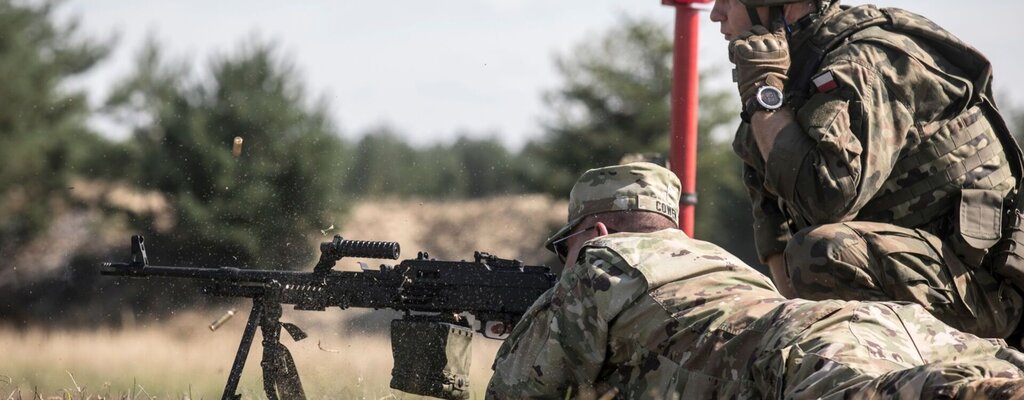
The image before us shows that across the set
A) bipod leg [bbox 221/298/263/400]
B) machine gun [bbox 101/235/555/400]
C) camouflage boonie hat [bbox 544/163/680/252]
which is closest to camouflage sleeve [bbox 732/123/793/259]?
machine gun [bbox 101/235/555/400]

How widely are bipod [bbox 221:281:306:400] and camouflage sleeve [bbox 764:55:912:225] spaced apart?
257cm

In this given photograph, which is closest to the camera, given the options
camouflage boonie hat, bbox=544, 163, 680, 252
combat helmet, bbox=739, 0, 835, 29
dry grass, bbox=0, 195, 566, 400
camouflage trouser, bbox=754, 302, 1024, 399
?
camouflage trouser, bbox=754, 302, 1024, 399

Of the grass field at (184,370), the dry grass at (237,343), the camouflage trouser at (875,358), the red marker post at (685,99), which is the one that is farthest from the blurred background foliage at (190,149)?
the camouflage trouser at (875,358)

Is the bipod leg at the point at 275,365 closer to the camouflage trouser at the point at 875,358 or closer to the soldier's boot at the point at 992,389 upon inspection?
the camouflage trouser at the point at 875,358

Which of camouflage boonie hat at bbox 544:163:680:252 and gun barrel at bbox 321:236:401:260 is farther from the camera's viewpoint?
gun barrel at bbox 321:236:401:260

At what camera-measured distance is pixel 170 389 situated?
272 inches

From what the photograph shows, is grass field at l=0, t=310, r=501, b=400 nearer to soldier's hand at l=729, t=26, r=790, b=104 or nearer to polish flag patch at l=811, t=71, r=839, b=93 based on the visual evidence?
soldier's hand at l=729, t=26, r=790, b=104

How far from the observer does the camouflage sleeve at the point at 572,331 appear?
3.86m

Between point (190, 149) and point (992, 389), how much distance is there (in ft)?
51.1

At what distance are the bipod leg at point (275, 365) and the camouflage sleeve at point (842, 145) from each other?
102 inches

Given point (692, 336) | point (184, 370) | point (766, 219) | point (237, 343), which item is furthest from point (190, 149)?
point (692, 336)

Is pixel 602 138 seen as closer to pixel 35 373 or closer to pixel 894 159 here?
pixel 35 373

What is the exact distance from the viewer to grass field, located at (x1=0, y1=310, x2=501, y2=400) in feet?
21.2

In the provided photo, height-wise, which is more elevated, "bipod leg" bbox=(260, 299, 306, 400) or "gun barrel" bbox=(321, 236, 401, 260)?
"gun barrel" bbox=(321, 236, 401, 260)
